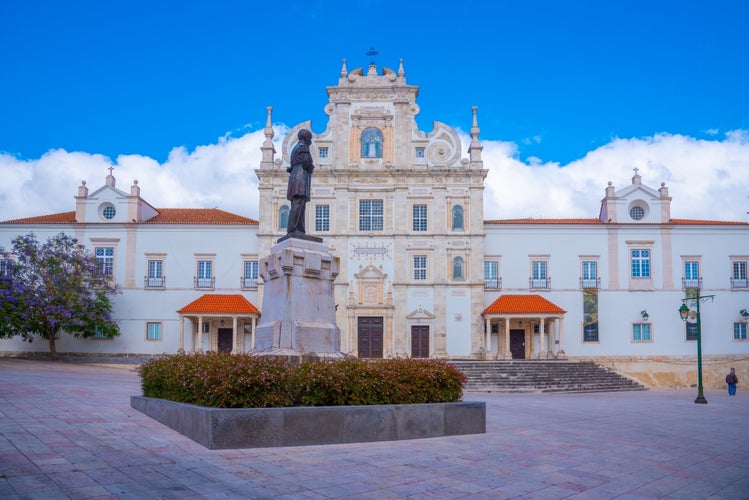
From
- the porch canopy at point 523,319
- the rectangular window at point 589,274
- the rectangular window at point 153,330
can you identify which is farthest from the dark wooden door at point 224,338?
the rectangular window at point 589,274

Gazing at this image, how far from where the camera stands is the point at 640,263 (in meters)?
38.8

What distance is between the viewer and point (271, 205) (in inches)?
1507

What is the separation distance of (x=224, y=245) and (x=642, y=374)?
994 inches

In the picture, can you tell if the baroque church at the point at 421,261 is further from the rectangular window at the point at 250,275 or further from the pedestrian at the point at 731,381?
the pedestrian at the point at 731,381

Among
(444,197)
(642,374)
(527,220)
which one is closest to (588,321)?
(642,374)

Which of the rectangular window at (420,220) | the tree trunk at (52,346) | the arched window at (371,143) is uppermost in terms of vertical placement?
the arched window at (371,143)

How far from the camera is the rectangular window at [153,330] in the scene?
38.0 metres

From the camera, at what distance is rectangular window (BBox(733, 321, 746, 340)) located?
1513 inches

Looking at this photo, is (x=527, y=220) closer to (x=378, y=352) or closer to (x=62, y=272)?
(x=378, y=352)

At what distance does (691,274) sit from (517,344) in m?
10.9

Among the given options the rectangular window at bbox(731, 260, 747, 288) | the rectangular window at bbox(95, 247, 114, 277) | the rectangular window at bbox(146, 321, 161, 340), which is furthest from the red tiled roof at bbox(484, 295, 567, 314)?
the rectangular window at bbox(95, 247, 114, 277)

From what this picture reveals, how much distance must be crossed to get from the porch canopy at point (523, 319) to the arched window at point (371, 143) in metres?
11.1

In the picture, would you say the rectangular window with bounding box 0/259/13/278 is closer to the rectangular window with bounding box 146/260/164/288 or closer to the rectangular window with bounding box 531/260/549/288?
the rectangular window with bounding box 146/260/164/288

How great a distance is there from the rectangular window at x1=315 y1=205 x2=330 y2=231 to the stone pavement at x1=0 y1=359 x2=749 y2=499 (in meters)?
26.1
